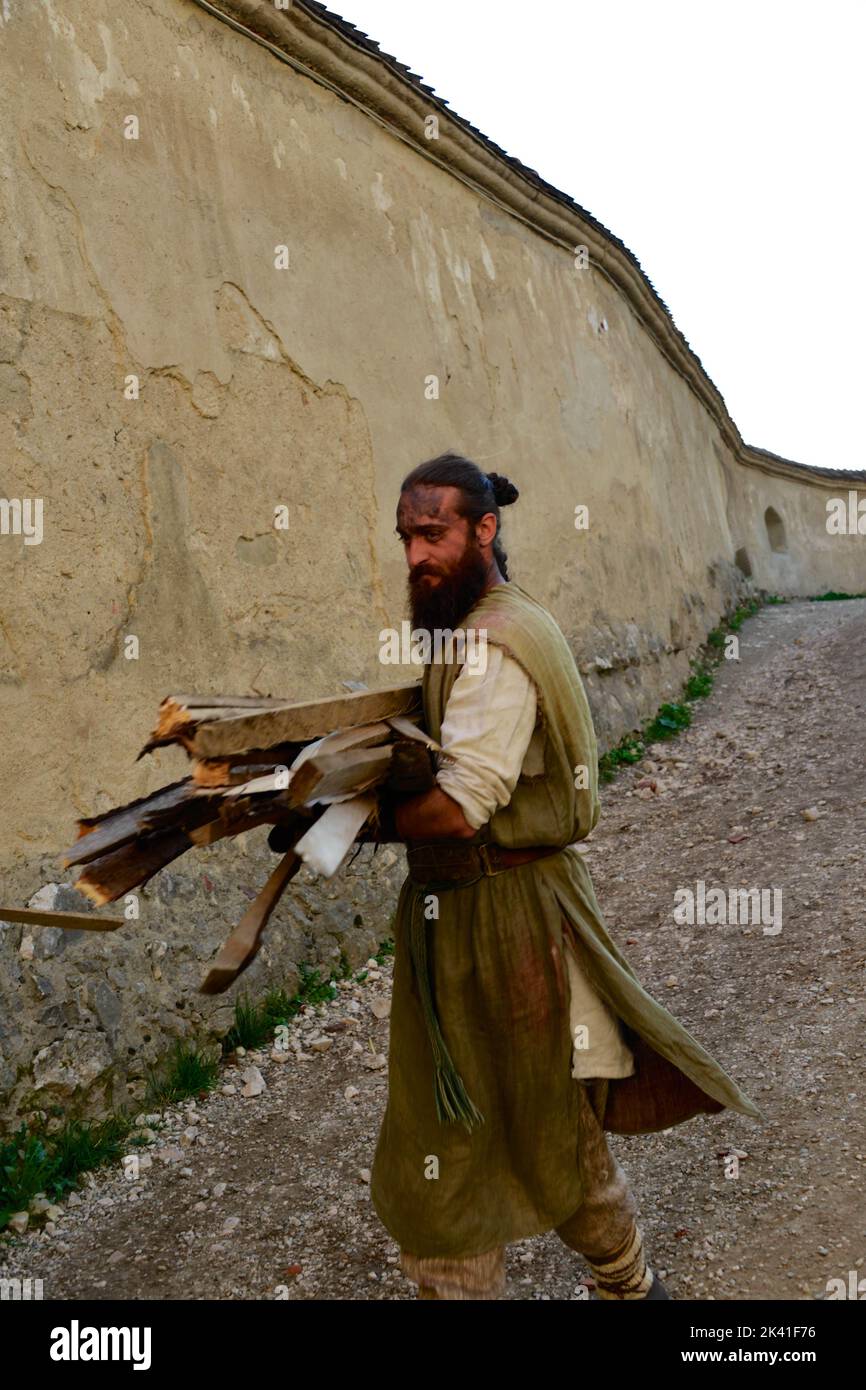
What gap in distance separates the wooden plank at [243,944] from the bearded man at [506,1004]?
0.28 m

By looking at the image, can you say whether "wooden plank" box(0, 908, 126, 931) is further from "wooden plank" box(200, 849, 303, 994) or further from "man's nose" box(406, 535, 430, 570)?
"man's nose" box(406, 535, 430, 570)

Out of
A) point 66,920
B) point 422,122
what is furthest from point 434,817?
point 422,122

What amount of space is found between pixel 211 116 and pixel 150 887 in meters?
3.27

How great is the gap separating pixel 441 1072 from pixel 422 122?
5.85m

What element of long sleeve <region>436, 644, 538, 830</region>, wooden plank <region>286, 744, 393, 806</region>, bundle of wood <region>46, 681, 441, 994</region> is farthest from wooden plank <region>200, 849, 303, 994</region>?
long sleeve <region>436, 644, 538, 830</region>

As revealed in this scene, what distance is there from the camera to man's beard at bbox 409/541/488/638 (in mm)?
2357

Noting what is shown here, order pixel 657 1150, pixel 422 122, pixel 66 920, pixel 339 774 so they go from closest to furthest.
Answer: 1. pixel 339 774
2. pixel 66 920
3. pixel 657 1150
4. pixel 422 122

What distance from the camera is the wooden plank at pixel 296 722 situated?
6.25 feet

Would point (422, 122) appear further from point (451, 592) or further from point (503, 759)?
point (503, 759)

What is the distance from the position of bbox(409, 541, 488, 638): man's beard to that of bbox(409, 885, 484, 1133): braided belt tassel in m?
0.65

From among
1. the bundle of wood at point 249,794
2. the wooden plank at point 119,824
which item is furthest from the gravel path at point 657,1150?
the wooden plank at point 119,824

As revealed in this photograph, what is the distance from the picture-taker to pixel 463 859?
2.26 m

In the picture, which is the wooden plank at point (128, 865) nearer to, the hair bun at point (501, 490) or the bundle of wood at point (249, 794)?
the bundle of wood at point (249, 794)
